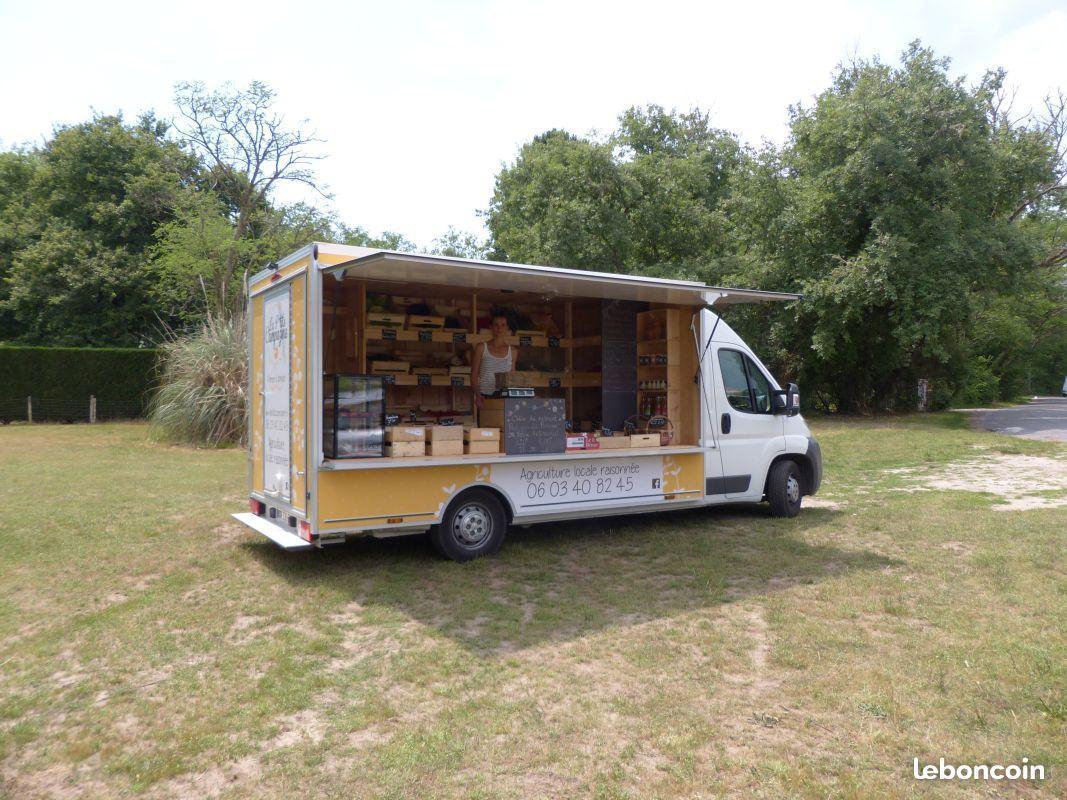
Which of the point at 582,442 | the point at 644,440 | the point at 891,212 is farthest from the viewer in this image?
the point at 891,212

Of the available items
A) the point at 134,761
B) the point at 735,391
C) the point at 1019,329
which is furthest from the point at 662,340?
the point at 1019,329

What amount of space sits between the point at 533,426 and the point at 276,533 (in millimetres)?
2226

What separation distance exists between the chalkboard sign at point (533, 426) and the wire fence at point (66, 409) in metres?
20.1

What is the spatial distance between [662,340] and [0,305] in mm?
29205

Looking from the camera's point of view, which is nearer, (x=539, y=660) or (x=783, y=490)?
(x=539, y=660)

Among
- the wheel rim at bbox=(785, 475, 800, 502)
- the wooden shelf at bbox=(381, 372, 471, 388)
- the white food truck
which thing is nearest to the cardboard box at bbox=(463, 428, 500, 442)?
the white food truck

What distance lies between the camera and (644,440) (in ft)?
24.7

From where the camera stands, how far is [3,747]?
11.4 ft

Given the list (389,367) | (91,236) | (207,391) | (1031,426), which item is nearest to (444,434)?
(389,367)

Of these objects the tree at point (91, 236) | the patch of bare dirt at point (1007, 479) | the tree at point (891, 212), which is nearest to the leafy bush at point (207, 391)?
the patch of bare dirt at point (1007, 479)

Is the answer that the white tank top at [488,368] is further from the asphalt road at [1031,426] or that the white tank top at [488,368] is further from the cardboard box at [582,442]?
the asphalt road at [1031,426]

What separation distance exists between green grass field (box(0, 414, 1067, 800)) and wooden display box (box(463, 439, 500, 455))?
2.98ft

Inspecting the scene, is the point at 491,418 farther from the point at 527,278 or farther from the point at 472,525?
the point at 527,278

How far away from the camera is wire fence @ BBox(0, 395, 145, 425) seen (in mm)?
23156
